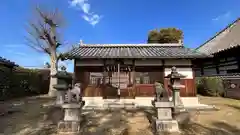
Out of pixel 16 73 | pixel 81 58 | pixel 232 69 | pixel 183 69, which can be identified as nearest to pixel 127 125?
pixel 81 58

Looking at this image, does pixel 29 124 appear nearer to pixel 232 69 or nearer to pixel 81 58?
pixel 81 58

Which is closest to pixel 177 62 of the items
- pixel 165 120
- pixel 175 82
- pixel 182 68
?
pixel 182 68

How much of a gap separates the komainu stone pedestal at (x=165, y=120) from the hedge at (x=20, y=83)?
1237 cm

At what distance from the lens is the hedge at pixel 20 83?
13.2 metres

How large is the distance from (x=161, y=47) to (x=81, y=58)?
6.85 m

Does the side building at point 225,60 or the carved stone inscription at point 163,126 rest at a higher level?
the side building at point 225,60

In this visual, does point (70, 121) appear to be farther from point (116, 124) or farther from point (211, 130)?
point (211, 130)

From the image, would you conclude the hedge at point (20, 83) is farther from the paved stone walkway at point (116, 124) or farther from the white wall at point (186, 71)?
the white wall at point (186, 71)

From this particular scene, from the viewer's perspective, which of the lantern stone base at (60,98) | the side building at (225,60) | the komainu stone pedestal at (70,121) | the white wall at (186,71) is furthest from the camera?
the side building at (225,60)

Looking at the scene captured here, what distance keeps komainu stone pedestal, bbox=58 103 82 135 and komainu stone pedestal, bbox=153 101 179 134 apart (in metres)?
2.76

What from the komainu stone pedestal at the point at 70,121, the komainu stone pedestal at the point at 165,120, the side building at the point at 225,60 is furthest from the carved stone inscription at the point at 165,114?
the side building at the point at 225,60

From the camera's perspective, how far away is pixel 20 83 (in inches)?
600

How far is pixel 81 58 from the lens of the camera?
10453 millimetres

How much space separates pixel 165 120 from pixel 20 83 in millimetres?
14396
